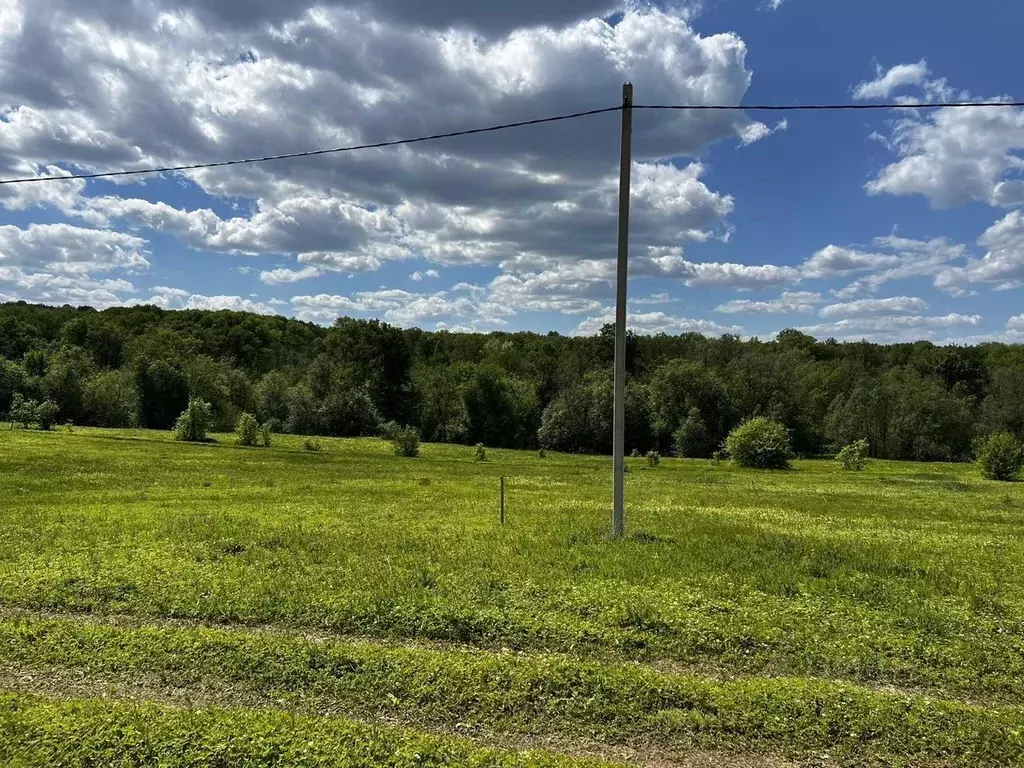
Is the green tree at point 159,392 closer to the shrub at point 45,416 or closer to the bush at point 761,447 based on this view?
the shrub at point 45,416

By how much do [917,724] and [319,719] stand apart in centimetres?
533

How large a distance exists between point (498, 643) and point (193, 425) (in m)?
54.9

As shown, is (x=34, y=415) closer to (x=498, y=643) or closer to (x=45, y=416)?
(x=45, y=416)

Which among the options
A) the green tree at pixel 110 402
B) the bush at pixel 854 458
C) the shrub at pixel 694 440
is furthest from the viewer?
the shrub at pixel 694 440

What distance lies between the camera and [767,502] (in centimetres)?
2436

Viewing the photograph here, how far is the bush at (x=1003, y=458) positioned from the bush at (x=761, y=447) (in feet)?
44.4

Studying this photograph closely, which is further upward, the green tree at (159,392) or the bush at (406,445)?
the green tree at (159,392)

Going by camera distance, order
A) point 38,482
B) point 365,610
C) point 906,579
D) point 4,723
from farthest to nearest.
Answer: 1. point 38,482
2. point 906,579
3. point 365,610
4. point 4,723

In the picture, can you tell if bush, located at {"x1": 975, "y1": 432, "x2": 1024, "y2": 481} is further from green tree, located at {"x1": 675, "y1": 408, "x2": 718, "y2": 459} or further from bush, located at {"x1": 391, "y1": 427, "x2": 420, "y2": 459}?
bush, located at {"x1": 391, "y1": 427, "x2": 420, "y2": 459}

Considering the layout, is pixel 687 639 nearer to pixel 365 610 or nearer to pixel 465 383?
pixel 365 610

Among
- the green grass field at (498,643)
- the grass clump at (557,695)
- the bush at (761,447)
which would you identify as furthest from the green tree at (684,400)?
the grass clump at (557,695)

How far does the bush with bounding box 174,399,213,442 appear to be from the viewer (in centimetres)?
5528

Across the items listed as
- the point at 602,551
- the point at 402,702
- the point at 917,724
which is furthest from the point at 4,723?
the point at 602,551

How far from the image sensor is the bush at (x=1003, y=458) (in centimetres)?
4166
